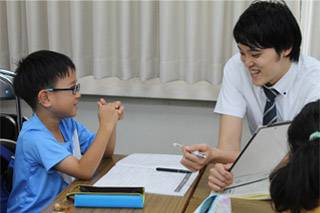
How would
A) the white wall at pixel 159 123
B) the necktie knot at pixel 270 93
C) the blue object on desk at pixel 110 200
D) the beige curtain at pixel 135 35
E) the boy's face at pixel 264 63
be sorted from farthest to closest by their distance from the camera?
1. the white wall at pixel 159 123
2. the beige curtain at pixel 135 35
3. the necktie knot at pixel 270 93
4. the boy's face at pixel 264 63
5. the blue object on desk at pixel 110 200

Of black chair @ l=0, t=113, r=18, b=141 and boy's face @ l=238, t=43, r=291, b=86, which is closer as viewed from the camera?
boy's face @ l=238, t=43, r=291, b=86

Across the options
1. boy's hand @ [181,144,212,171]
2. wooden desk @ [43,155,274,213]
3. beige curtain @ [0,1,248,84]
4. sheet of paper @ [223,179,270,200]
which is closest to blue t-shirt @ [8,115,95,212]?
wooden desk @ [43,155,274,213]

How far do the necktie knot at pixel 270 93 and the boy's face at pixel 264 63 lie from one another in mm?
32

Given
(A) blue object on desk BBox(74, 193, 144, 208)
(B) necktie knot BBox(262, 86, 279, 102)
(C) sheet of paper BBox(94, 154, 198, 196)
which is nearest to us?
(A) blue object on desk BBox(74, 193, 144, 208)

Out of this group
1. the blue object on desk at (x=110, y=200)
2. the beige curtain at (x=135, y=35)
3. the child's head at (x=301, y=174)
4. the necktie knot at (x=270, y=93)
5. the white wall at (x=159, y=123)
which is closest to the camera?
the child's head at (x=301, y=174)

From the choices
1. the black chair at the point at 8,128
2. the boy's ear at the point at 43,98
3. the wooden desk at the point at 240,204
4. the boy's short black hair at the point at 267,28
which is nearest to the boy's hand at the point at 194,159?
the wooden desk at the point at 240,204

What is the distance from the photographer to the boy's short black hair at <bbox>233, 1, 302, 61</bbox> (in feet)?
4.66

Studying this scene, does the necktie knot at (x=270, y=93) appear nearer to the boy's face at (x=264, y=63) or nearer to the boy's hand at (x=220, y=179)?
the boy's face at (x=264, y=63)

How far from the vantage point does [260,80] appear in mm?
1506

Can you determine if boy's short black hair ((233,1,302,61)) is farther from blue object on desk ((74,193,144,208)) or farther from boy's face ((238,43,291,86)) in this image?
blue object on desk ((74,193,144,208))

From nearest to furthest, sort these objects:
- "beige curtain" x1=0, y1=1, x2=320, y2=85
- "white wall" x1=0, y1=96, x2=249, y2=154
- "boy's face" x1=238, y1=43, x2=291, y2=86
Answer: "boy's face" x1=238, y1=43, x2=291, y2=86
"beige curtain" x1=0, y1=1, x2=320, y2=85
"white wall" x1=0, y1=96, x2=249, y2=154

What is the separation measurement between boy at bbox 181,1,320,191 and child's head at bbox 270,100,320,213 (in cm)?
38

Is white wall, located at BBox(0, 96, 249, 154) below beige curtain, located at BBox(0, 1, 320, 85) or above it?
below

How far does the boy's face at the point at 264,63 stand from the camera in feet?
4.79
